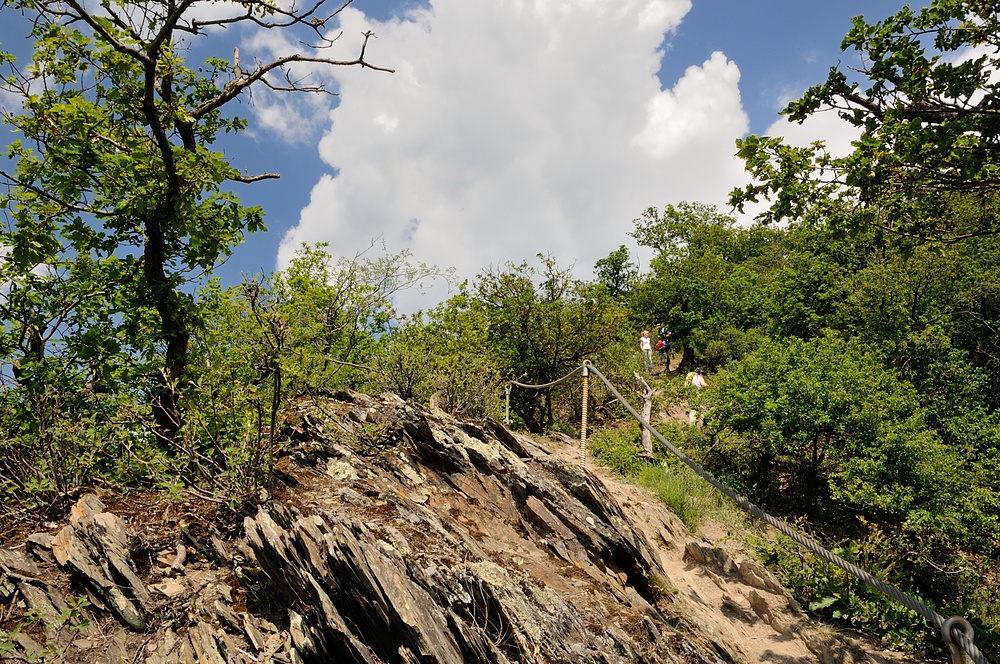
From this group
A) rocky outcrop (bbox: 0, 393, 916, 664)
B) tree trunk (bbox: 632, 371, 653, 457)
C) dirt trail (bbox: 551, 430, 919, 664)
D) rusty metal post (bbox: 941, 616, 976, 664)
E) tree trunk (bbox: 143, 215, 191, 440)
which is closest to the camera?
rusty metal post (bbox: 941, 616, 976, 664)

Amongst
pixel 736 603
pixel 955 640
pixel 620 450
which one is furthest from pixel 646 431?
pixel 955 640

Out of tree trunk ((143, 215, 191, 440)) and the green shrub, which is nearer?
tree trunk ((143, 215, 191, 440))

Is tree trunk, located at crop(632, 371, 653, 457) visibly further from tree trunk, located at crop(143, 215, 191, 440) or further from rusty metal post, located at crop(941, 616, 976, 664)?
rusty metal post, located at crop(941, 616, 976, 664)

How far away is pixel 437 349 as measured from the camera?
47.7 feet

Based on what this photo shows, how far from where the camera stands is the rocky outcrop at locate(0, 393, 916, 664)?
12.8ft

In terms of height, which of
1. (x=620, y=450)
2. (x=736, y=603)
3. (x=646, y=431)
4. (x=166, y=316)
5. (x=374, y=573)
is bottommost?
(x=736, y=603)

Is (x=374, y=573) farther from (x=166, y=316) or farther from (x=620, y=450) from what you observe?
(x=620, y=450)

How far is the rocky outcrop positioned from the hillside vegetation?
0.43m

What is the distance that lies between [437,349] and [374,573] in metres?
10.6

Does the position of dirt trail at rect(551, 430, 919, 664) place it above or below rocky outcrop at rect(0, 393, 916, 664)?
below

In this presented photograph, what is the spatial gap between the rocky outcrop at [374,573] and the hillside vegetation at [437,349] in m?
0.43

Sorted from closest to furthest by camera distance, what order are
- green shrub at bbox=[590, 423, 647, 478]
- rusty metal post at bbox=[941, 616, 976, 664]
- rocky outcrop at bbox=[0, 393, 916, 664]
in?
1. rusty metal post at bbox=[941, 616, 976, 664]
2. rocky outcrop at bbox=[0, 393, 916, 664]
3. green shrub at bbox=[590, 423, 647, 478]

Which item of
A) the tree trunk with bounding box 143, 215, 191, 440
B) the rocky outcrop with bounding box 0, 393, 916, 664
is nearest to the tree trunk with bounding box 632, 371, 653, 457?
the rocky outcrop with bounding box 0, 393, 916, 664

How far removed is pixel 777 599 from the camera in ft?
27.1
